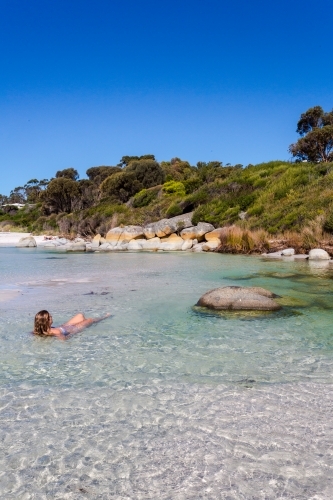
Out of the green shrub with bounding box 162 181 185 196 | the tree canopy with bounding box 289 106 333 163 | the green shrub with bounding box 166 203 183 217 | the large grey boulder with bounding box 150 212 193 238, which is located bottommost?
the large grey boulder with bounding box 150 212 193 238

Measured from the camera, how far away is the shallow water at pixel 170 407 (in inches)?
105

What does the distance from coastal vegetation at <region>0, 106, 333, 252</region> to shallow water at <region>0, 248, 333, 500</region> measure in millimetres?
13901

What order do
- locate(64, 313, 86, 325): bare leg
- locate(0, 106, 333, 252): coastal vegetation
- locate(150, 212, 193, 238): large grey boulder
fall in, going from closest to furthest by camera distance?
locate(64, 313, 86, 325): bare leg → locate(0, 106, 333, 252): coastal vegetation → locate(150, 212, 193, 238): large grey boulder

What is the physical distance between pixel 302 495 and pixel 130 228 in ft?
99.2

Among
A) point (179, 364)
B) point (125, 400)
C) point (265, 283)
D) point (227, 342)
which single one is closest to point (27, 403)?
point (125, 400)

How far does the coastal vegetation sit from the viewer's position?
2188 centimetres

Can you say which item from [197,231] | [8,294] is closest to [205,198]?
[197,231]

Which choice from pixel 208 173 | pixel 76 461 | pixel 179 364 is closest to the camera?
pixel 76 461

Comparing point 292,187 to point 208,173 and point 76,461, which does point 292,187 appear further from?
point 76,461

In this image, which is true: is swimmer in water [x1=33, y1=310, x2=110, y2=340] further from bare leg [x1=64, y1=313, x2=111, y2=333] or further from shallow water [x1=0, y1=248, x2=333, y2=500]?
shallow water [x1=0, y1=248, x2=333, y2=500]

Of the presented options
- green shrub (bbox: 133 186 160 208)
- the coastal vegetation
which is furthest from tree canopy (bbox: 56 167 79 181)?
green shrub (bbox: 133 186 160 208)

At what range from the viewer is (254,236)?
21297 millimetres

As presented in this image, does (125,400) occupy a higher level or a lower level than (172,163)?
lower

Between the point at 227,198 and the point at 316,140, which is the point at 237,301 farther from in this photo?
the point at 316,140
